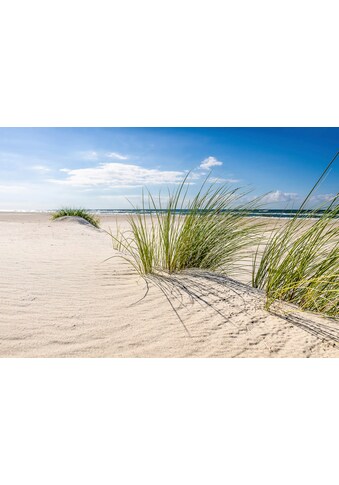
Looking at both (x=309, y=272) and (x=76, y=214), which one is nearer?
(x=309, y=272)

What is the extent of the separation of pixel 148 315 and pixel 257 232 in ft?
5.05

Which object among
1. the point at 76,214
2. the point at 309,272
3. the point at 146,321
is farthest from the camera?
the point at 76,214

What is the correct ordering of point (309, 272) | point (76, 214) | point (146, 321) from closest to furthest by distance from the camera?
point (146, 321), point (309, 272), point (76, 214)

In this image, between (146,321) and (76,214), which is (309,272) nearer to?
(146,321)

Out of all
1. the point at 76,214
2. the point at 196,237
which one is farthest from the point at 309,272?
the point at 76,214

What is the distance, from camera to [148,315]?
2146mm

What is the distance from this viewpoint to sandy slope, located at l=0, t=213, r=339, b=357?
1.76 metres

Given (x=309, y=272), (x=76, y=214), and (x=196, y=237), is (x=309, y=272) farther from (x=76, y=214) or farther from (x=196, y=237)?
(x=76, y=214)

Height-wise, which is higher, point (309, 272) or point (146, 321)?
point (309, 272)

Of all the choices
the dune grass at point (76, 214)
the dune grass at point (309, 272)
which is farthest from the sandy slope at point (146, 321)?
the dune grass at point (76, 214)

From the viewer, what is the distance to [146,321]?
6.79 feet

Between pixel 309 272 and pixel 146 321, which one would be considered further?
pixel 309 272
